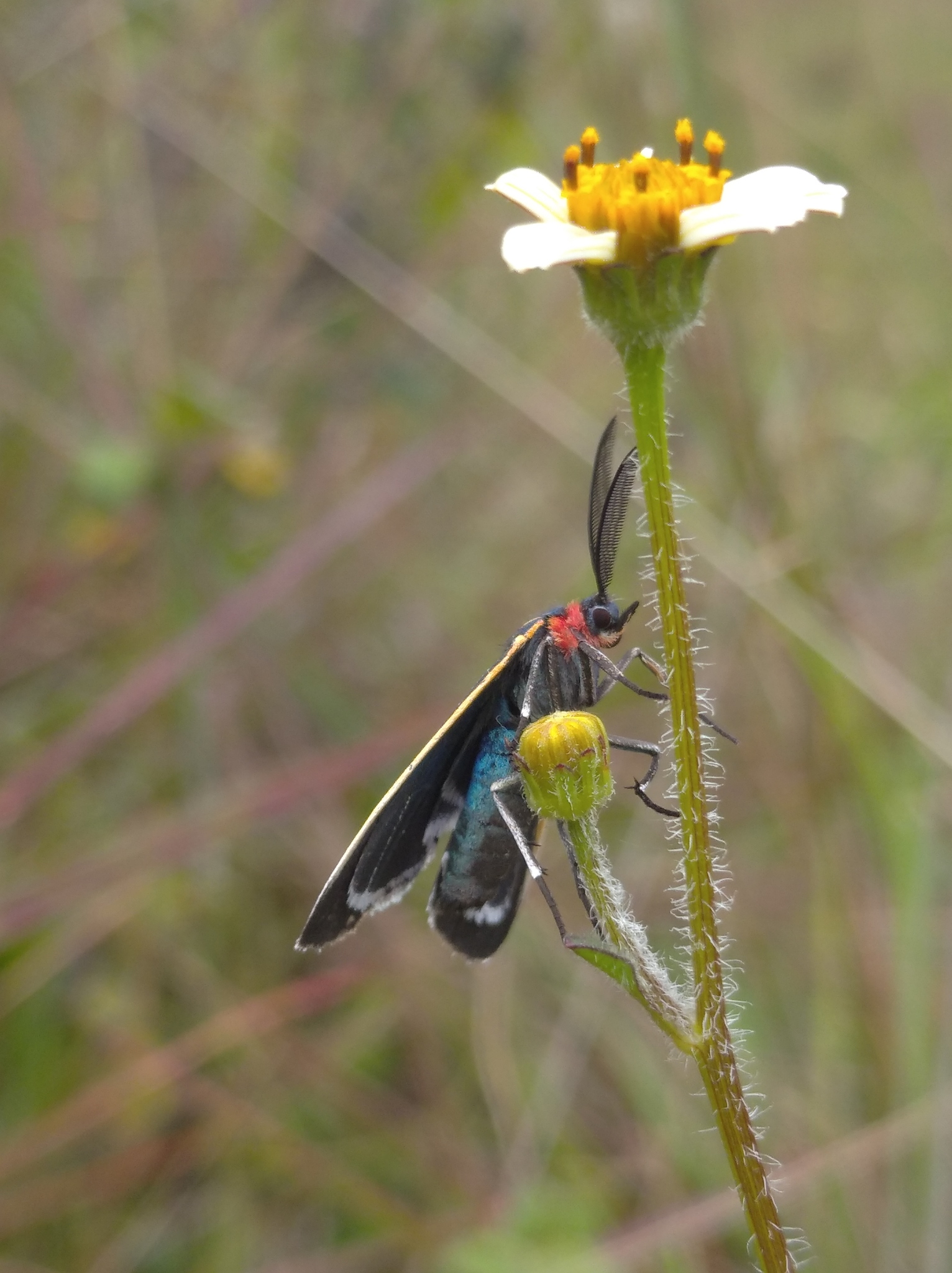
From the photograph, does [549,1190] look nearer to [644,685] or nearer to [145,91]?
[644,685]

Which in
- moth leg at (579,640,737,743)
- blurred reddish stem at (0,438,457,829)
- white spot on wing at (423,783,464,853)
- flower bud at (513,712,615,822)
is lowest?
flower bud at (513,712,615,822)

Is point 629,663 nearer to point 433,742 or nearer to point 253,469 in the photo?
point 433,742

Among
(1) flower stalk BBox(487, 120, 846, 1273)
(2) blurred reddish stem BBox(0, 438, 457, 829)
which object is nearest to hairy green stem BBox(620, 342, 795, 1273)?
(1) flower stalk BBox(487, 120, 846, 1273)

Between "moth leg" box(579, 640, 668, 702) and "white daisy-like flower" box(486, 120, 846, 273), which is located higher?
"white daisy-like flower" box(486, 120, 846, 273)

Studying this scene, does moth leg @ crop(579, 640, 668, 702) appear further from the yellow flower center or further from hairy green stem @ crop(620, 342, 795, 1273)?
the yellow flower center

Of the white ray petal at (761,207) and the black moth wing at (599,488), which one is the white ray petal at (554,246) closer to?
the white ray petal at (761,207)

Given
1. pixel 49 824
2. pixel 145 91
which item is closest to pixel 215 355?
pixel 145 91
